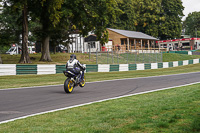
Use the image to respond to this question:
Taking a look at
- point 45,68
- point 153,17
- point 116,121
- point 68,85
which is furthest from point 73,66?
point 153,17

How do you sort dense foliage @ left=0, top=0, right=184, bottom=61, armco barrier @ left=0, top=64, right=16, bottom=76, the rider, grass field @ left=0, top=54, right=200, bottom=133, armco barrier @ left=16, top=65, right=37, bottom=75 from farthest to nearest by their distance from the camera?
dense foliage @ left=0, top=0, right=184, bottom=61
armco barrier @ left=16, top=65, right=37, bottom=75
armco barrier @ left=0, top=64, right=16, bottom=76
the rider
grass field @ left=0, top=54, right=200, bottom=133

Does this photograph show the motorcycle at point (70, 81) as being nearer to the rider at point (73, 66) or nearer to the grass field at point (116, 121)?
the rider at point (73, 66)

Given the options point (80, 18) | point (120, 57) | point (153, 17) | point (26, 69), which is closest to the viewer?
point (26, 69)

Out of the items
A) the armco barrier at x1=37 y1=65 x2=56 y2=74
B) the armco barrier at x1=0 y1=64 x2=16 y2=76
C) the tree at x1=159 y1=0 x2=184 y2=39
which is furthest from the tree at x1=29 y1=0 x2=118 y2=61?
the tree at x1=159 y1=0 x2=184 y2=39

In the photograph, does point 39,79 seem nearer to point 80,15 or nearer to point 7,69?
point 7,69

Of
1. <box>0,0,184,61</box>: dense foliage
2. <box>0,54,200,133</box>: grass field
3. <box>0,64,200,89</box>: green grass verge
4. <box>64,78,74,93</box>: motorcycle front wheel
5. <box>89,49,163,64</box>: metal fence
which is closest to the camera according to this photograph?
<box>0,54,200,133</box>: grass field

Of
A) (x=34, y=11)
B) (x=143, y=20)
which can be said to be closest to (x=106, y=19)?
(x=34, y=11)

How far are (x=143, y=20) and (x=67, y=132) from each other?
68164 mm

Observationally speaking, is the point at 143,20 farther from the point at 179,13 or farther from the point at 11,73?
the point at 11,73

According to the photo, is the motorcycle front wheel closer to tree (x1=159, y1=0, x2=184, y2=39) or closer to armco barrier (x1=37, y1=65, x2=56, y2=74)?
armco barrier (x1=37, y1=65, x2=56, y2=74)

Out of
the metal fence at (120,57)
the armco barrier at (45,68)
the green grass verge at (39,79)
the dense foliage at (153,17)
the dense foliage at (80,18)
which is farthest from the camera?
the dense foliage at (153,17)

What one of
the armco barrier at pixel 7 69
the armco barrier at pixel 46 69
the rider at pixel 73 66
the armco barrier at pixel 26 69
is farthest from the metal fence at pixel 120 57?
the rider at pixel 73 66

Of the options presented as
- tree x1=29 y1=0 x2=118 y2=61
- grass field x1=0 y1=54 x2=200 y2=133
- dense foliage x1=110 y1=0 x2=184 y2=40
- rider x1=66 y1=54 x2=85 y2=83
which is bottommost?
grass field x1=0 y1=54 x2=200 y2=133

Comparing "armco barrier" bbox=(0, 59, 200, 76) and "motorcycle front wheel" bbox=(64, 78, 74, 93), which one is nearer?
"motorcycle front wheel" bbox=(64, 78, 74, 93)
